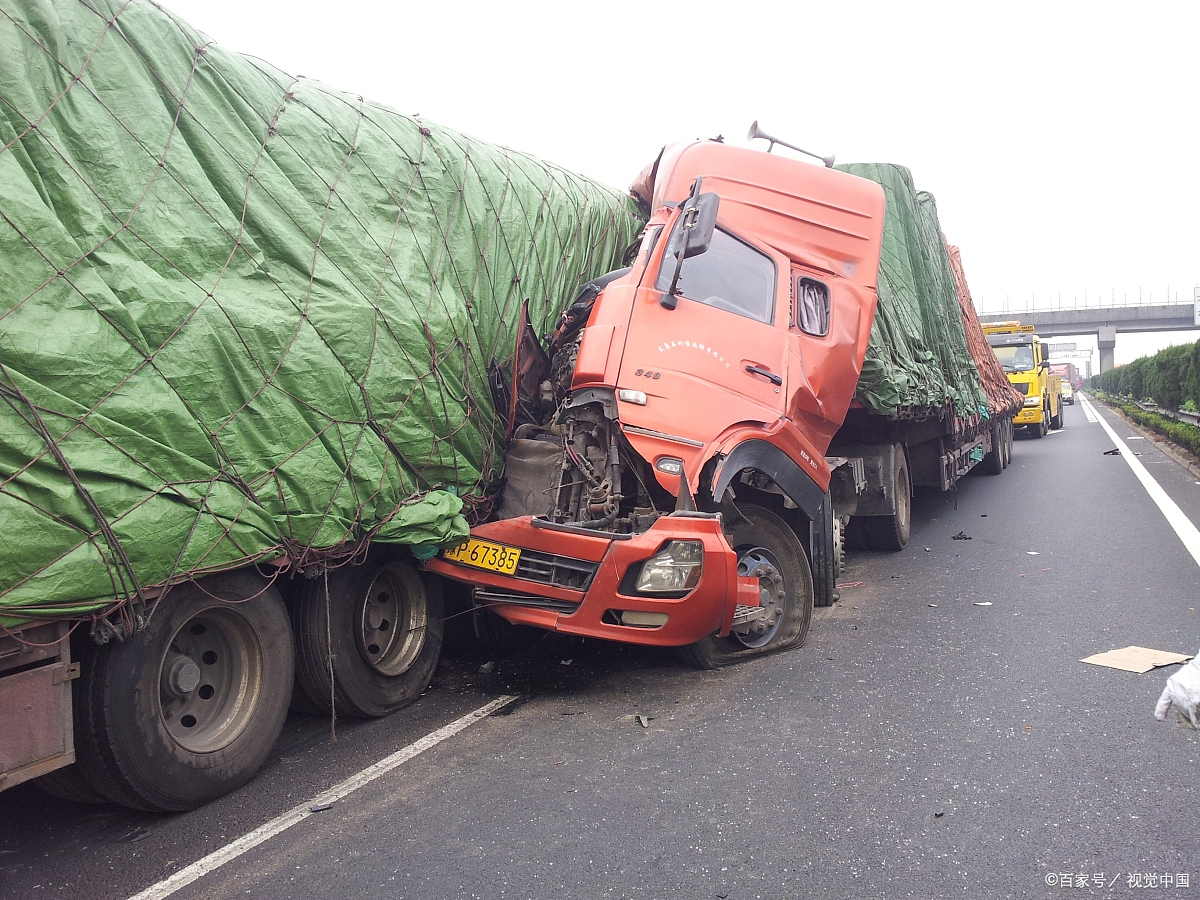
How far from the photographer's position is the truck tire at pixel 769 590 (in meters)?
5.01

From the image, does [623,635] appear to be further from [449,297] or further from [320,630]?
[449,297]

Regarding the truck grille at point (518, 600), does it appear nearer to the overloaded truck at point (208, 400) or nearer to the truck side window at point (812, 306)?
the overloaded truck at point (208, 400)

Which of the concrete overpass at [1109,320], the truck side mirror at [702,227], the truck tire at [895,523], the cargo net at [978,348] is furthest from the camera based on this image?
the concrete overpass at [1109,320]

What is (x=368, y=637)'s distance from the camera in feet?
14.5

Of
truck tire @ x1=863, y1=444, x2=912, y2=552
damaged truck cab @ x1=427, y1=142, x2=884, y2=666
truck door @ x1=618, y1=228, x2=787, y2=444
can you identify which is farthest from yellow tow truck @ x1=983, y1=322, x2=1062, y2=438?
truck door @ x1=618, y1=228, x2=787, y2=444

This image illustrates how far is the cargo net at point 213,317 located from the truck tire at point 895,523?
464 centimetres

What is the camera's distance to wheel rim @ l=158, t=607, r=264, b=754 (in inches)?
135

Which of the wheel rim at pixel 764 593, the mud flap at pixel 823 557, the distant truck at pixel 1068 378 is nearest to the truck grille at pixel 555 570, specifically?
the wheel rim at pixel 764 593

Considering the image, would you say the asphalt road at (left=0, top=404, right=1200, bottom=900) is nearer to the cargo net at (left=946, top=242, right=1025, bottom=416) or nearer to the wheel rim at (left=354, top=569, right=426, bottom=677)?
the wheel rim at (left=354, top=569, right=426, bottom=677)

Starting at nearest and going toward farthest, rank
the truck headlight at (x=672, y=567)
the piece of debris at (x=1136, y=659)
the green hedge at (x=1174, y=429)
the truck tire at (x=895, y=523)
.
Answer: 1. the truck headlight at (x=672, y=567)
2. the piece of debris at (x=1136, y=659)
3. the truck tire at (x=895, y=523)
4. the green hedge at (x=1174, y=429)

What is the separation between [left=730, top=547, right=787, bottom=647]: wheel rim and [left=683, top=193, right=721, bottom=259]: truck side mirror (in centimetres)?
174

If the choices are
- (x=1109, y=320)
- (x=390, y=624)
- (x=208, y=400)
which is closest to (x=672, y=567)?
(x=390, y=624)

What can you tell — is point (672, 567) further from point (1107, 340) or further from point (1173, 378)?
point (1107, 340)

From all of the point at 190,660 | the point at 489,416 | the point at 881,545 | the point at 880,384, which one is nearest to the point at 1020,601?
the point at 880,384
